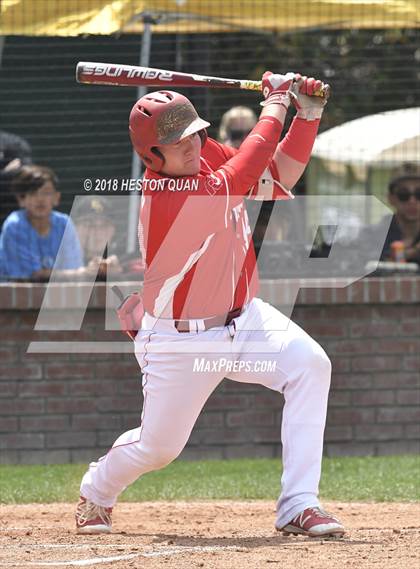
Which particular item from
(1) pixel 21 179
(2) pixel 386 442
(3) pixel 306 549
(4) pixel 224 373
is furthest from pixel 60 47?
(3) pixel 306 549

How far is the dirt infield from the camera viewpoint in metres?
4.72

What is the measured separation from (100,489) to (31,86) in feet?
13.4

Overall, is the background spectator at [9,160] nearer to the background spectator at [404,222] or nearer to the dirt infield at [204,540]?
the background spectator at [404,222]

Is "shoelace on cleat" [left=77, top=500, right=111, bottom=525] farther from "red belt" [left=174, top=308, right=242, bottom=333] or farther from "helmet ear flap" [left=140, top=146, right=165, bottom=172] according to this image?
"helmet ear flap" [left=140, top=146, right=165, bottom=172]

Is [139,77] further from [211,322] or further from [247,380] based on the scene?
[247,380]

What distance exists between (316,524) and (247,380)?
2.33 ft

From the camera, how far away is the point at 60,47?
8906 millimetres

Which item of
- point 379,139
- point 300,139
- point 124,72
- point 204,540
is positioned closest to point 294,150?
point 300,139

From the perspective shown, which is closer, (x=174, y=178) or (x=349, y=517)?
(x=174, y=178)

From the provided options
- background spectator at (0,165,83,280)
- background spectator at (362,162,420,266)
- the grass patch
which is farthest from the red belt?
background spectator at (362,162,420,266)

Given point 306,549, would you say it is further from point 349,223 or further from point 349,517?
point 349,223

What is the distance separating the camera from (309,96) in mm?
5629

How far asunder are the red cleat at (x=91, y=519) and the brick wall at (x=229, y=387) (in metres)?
2.59

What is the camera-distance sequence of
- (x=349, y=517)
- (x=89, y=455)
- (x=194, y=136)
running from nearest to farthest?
(x=194, y=136), (x=349, y=517), (x=89, y=455)
